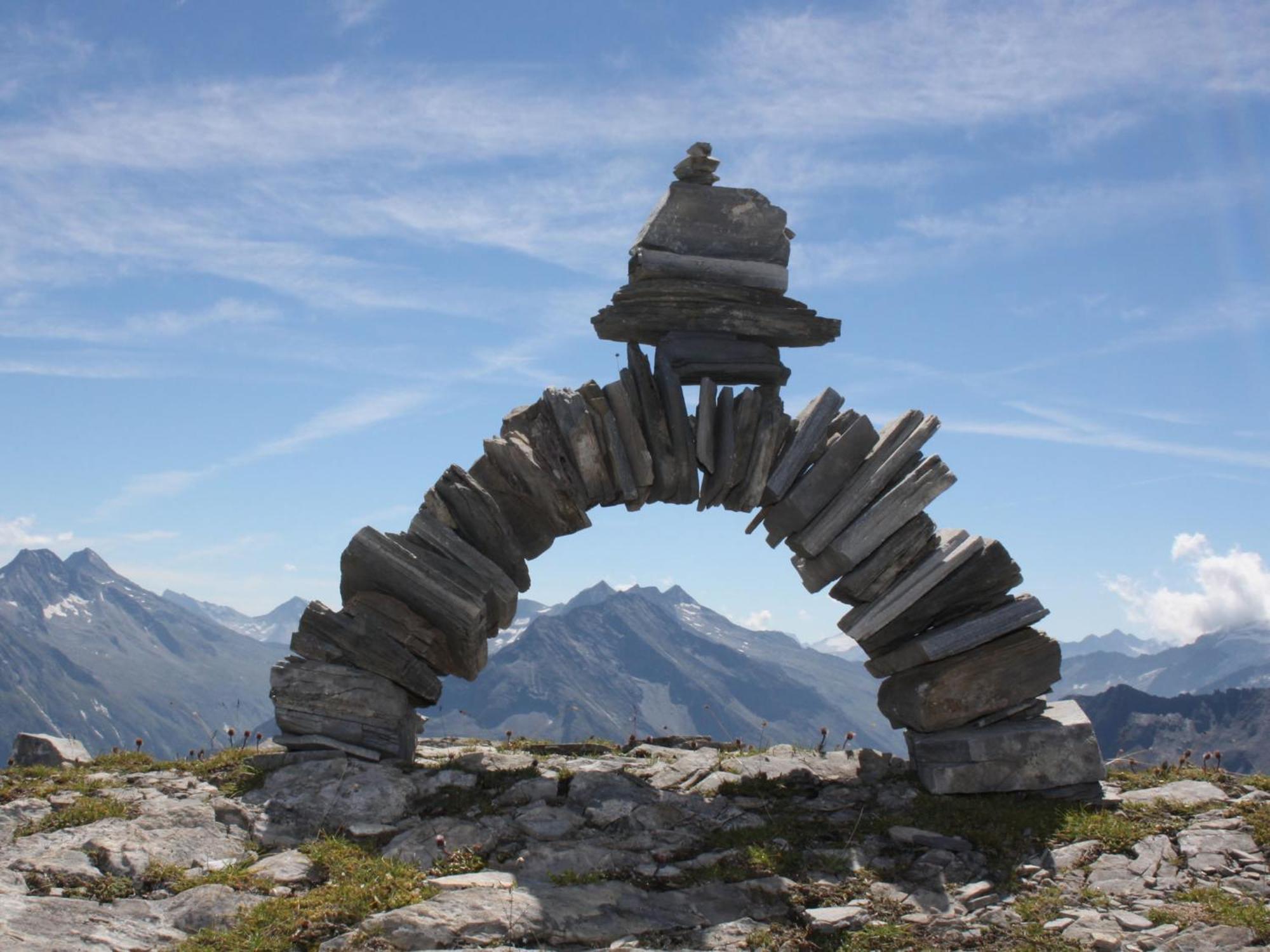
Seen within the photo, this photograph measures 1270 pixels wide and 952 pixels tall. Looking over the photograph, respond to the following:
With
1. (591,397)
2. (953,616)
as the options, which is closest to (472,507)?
(591,397)

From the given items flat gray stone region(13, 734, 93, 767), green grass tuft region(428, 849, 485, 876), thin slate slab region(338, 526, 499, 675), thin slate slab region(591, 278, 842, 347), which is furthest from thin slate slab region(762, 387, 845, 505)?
flat gray stone region(13, 734, 93, 767)

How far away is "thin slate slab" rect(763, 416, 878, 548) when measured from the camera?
40.9 feet

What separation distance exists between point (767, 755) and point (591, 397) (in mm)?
4699

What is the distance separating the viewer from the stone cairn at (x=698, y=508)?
1207 cm

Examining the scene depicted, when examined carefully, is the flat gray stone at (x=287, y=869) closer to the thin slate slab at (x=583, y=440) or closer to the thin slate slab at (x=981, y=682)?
the thin slate slab at (x=583, y=440)

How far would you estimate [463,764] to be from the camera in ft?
39.8

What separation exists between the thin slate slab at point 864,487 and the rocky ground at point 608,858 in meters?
2.59

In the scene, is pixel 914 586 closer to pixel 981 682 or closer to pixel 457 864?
pixel 981 682

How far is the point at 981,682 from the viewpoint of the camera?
12.0 m

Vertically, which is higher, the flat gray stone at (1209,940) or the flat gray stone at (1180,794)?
the flat gray stone at (1180,794)

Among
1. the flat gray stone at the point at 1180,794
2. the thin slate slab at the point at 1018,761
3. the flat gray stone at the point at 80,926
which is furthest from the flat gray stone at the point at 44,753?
the flat gray stone at the point at 1180,794

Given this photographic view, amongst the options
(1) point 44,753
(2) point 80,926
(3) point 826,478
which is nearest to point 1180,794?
(3) point 826,478

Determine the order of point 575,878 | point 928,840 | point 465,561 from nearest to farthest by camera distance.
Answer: point 575,878 < point 928,840 < point 465,561

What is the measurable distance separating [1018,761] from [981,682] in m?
0.88
